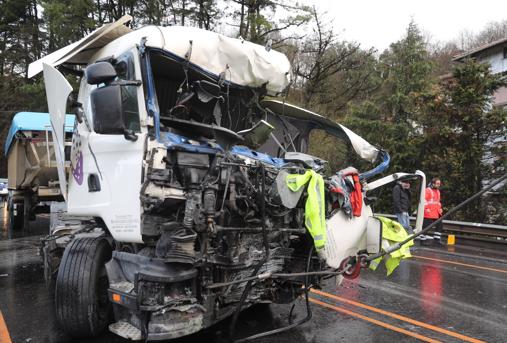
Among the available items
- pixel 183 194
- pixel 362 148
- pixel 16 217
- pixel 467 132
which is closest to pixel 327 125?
pixel 362 148

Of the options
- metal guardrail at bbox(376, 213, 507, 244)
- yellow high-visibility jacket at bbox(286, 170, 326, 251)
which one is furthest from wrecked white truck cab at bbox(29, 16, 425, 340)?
metal guardrail at bbox(376, 213, 507, 244)

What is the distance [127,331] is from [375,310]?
3219mm

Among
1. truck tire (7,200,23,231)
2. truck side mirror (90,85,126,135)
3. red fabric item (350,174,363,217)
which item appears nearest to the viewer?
truck side mirror (90,85,126,135)

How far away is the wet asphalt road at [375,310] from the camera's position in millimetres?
4668

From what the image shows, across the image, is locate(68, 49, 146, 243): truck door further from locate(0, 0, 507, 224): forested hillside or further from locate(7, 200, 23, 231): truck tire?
locate(7, 200, 23, 231): truck tire

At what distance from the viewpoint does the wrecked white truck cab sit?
3.55 m

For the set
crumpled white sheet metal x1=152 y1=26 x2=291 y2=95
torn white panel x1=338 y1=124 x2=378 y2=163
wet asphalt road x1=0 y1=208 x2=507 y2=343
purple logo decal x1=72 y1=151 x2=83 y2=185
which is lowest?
wet asphalt road x1=0 y1=208 x2=507 y2=343

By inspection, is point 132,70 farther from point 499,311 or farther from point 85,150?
point 499,311

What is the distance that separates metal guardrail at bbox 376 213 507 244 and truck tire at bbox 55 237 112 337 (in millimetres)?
9093

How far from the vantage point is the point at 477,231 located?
484 inches

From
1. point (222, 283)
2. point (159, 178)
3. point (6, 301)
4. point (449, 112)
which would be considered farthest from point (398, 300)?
point (449, 112)

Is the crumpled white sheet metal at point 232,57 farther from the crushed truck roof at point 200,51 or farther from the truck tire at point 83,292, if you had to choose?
the truck tire at point 83,292

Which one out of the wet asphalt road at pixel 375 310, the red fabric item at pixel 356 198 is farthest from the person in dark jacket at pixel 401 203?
the red fabric item at pixel 356 198

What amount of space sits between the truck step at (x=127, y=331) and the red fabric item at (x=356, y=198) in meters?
2.23
